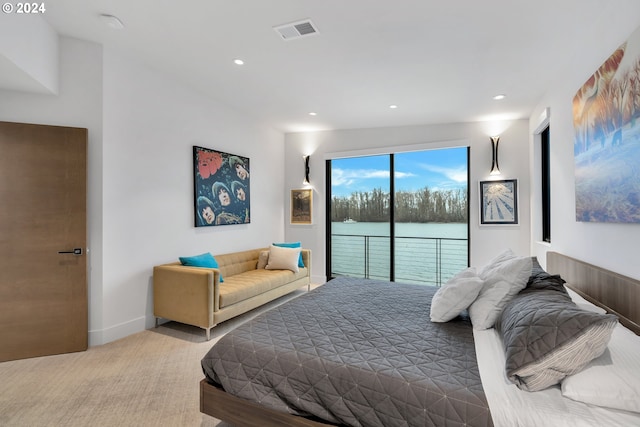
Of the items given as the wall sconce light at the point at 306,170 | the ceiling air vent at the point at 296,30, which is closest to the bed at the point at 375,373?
the ceiling air vent at the point at 296,30

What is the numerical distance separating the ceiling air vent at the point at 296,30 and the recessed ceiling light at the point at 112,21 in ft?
3.94

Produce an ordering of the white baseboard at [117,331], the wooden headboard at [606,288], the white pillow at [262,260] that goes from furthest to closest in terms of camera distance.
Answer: the white pillow at [262,260] → the white baseboard at [117,331] → the wooden headboard at [606,288]

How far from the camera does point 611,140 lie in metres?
1.83

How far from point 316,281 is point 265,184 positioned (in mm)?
1913

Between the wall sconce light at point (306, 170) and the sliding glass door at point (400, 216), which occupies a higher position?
the wall sconce light at point (306, 170)

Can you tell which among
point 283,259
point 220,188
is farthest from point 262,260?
point 220,188

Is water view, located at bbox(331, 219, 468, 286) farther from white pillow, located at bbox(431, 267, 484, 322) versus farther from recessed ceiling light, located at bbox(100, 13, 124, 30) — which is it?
recessed ceiling light, located at bbox(100, 13, 124, 30)

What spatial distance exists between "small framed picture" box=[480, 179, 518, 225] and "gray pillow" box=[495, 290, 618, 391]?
11.7 feet

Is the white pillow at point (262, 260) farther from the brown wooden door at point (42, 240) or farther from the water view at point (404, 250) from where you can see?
the brown wooden door at point (42, 240)

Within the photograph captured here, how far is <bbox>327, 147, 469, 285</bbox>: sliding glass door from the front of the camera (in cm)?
497

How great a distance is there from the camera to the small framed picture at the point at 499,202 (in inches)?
177

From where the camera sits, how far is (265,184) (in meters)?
5.24

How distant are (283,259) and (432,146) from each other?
112 inches

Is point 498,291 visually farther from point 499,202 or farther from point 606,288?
point 499,202
